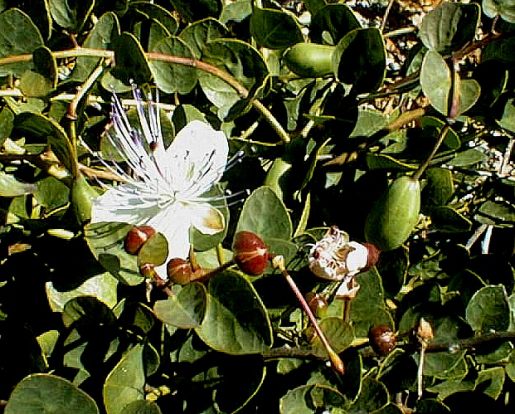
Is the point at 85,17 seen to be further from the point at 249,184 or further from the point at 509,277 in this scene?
the point at 509,277

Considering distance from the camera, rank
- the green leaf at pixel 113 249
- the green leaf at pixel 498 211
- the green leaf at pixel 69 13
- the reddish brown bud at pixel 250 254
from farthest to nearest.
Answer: the green leaf at pixel 498 211 → the green leaf at pixel 69 13 → the green leaf at pixel 113 249 → the reddish brown bud at pixel 250 254

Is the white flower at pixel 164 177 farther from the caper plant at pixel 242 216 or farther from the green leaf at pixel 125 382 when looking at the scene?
the green leaf at pixel 125 382

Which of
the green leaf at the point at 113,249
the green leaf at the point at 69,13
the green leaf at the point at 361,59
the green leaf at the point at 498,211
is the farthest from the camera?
the green leaf at the point at 498,211

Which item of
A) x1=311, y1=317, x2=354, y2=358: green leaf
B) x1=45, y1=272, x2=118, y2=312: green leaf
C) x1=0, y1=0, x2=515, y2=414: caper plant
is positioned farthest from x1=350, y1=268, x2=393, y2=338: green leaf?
x1=45, y1=272, x2=118, y2=312: green leaf

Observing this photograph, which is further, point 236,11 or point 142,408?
point 236,11

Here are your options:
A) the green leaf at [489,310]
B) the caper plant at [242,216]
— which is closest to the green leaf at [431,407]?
the caper plant at [242,216]

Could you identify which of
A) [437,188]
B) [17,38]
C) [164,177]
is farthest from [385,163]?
[17,38]

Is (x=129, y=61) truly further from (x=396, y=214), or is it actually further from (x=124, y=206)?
(x=396, y=214)
